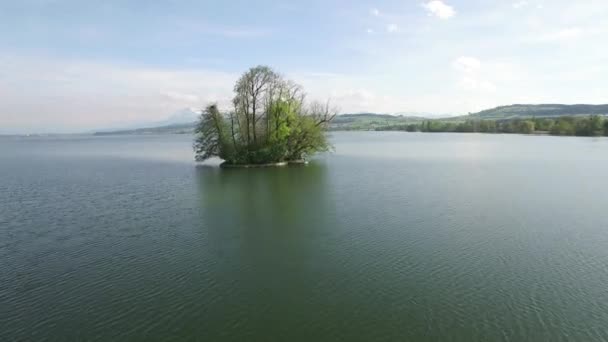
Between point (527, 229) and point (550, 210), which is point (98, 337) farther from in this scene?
point (550, 210)

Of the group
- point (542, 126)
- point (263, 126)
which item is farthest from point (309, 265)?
point (542, 126)

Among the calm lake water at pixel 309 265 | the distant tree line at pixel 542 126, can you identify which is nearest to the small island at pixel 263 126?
the calm lake water at pixel 309 265

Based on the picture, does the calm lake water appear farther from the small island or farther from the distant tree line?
the distant tree line

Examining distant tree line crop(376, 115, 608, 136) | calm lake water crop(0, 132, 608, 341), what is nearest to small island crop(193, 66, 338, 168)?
calm lake water crop(0, 132, 608, 341)

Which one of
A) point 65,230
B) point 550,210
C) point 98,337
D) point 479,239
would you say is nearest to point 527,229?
point 479,239

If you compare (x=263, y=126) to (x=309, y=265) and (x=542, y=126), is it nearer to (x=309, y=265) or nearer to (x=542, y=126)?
(x=309, y=265)

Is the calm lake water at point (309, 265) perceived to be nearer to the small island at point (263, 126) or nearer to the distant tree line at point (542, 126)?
the small island at point (263, 126)

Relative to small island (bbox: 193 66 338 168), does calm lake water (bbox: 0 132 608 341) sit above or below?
below
